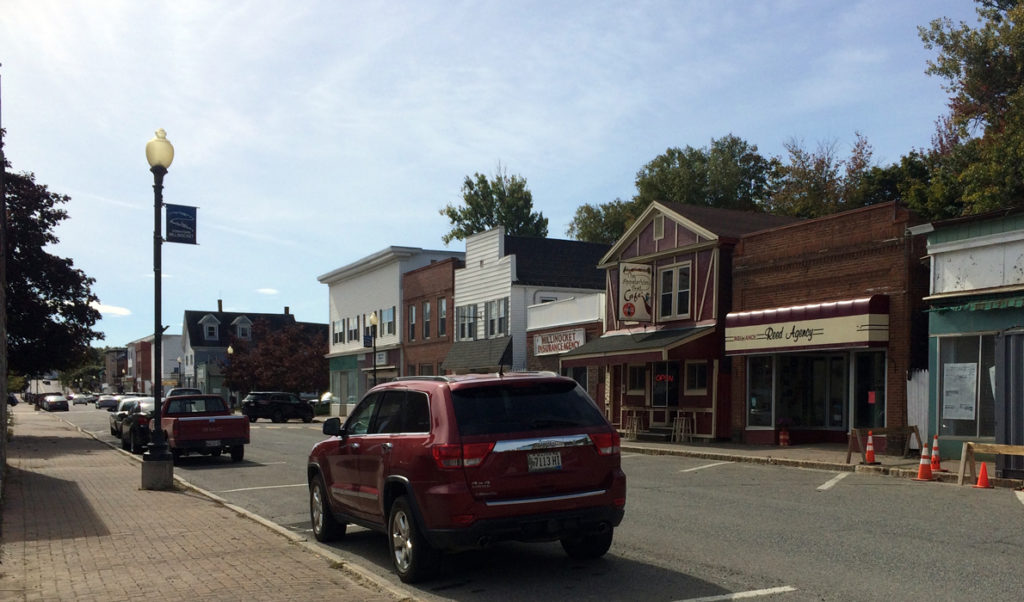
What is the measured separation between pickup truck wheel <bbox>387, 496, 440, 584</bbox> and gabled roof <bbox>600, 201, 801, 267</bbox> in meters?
19.6

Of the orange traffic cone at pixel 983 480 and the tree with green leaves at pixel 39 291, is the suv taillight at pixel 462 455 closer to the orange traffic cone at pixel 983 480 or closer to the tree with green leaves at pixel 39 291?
the orange traffic cone at pixel 983 480

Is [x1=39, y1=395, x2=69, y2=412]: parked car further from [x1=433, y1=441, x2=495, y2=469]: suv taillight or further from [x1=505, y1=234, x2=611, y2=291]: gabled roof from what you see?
[x1=433, y1=441, x2=495, y2=469]: suv taillight

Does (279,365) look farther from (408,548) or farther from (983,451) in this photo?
(408,548)

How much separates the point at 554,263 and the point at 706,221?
13.1 m

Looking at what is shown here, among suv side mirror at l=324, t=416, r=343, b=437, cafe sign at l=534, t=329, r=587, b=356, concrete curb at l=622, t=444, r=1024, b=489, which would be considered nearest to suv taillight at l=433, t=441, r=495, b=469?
suv side mirror at l=324, t=416, r=343, b=437

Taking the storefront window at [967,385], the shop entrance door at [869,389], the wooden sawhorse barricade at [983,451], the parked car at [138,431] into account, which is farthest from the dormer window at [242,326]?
the wooden sawhorse barricade at [983,451]

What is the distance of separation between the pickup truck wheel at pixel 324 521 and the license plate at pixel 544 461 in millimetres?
3236

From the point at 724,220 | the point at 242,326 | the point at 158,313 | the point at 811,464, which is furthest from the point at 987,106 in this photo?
the point at 242,326

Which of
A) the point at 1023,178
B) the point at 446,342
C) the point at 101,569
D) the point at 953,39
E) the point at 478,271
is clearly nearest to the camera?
the point at 101,569

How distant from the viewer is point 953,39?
31469mm

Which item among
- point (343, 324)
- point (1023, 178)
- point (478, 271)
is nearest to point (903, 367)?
point (1023, 178)

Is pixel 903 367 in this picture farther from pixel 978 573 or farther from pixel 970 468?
pixel 978 573

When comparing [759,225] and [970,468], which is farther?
[759,225]

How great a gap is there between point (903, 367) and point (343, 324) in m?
42.1
